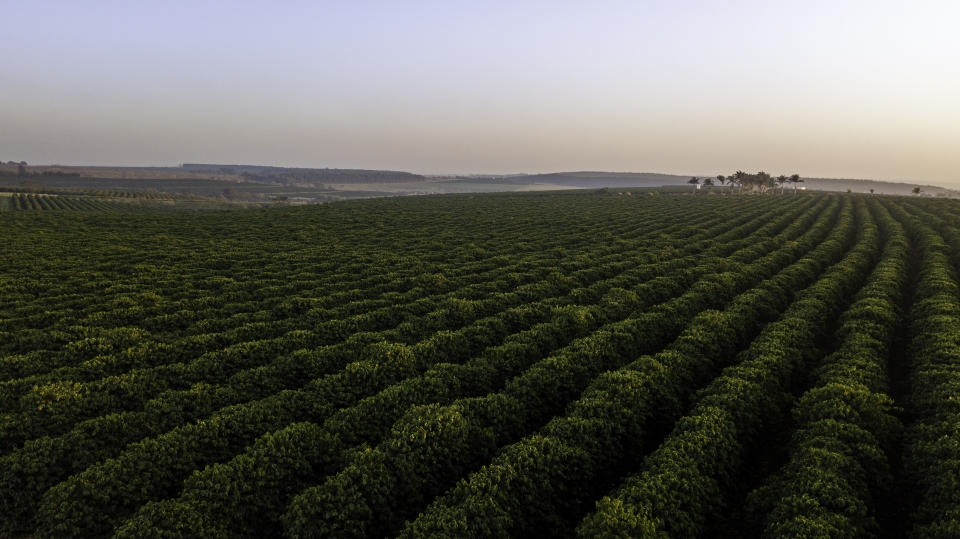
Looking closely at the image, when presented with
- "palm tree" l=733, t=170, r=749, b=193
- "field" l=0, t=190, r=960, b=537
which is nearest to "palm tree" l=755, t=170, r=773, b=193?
"palm tree" l=733, t=170, r=749, b=193

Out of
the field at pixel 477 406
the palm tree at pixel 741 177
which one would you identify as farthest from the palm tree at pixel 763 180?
the field at pixel 477 406

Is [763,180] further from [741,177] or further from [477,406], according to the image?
[477,406]

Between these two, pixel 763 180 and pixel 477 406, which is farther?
pixel 763 180

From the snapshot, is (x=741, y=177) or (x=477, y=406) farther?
(x=741, y=177)

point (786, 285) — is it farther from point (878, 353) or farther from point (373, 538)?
point (373, 538)

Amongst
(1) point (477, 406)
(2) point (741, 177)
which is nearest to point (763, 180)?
(2) point (741, 177)

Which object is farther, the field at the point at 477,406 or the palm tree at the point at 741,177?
the palm tree at the point at 741,177

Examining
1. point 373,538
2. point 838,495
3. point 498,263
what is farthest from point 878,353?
point 498,263

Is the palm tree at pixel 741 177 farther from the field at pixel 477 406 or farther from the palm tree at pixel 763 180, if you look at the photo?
the field at pixel 477 406
